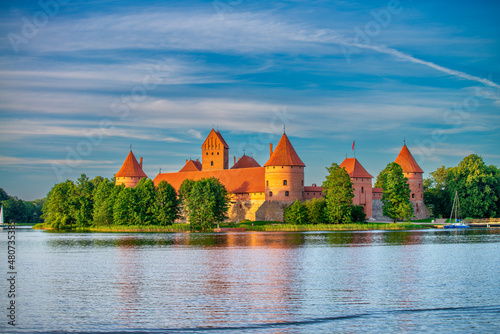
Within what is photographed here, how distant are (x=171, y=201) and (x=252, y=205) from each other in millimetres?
10211

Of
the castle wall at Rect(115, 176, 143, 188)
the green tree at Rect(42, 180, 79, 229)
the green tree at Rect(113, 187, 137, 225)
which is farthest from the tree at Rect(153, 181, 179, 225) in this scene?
the castle wall at Rect(115, 176, 143, 188)

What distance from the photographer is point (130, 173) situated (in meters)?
65.5

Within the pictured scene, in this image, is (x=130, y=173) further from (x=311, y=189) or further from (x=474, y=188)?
(x=474, y=188)

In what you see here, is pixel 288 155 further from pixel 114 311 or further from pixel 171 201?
pixel 114 311

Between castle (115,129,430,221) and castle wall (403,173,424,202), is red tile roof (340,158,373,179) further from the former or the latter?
castle wall (403,173,424,202)

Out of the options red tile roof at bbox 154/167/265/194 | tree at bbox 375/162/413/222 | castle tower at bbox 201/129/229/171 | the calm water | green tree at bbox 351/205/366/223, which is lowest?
the calm water

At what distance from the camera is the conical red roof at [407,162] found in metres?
60.6

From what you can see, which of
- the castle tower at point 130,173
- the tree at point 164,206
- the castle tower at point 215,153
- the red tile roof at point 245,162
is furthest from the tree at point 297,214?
the castle tower at point 215,153

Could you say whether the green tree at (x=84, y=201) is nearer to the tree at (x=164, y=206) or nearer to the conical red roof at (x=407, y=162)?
the tree at (x=164, y=206)

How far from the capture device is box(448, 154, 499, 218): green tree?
57.7 m

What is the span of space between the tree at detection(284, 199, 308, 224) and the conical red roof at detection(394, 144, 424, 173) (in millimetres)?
16672

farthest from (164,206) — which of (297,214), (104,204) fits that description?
(297,214)

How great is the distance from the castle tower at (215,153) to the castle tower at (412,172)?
20899mm

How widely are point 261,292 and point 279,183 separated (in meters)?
39.5
